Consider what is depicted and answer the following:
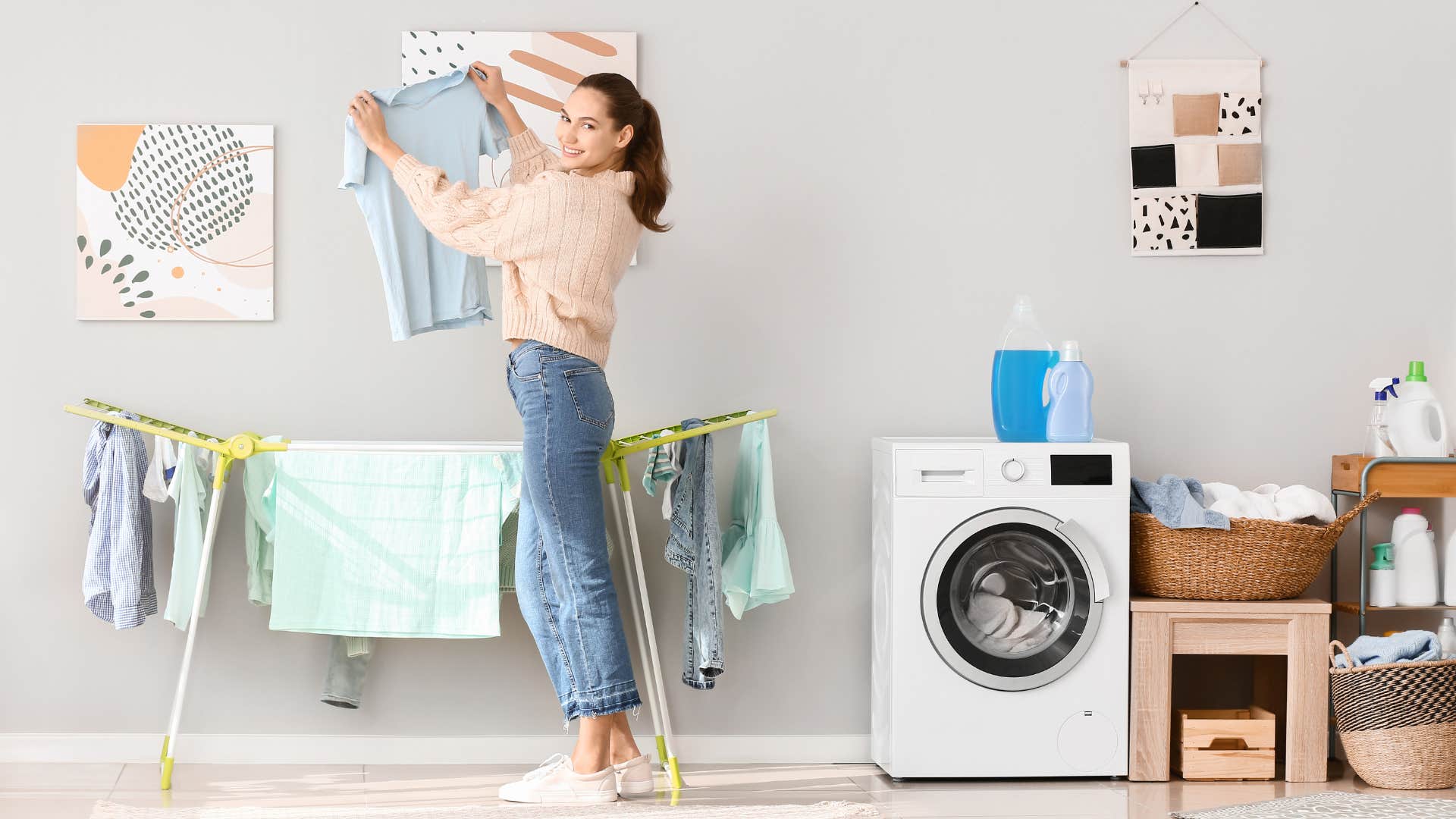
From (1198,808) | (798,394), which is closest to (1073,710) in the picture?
(1198,808)

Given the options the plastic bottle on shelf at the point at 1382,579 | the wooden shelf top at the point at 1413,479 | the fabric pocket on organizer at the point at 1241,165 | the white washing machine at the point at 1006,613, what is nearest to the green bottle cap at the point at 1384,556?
the plastic bottle on shelf at the point at 1382,579

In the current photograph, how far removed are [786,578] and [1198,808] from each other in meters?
0.98

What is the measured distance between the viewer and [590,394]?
246 centimetres

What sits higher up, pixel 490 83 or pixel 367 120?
pixel 490 83

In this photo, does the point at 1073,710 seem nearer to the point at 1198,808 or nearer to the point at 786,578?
the point at 1198,808

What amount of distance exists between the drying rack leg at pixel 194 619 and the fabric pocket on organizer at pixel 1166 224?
224 centimetres

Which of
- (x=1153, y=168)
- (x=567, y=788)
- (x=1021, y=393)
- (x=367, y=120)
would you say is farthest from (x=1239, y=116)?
(x=567, y=788)

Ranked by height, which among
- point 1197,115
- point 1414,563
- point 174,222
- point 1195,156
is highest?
point 1197,115

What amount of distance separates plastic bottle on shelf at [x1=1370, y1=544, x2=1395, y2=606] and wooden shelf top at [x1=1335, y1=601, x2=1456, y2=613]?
13mm

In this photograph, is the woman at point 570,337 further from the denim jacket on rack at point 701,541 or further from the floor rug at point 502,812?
the denim jacket on rack at point 701,541

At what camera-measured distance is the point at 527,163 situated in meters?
2.68

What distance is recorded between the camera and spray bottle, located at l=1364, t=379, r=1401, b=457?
3012 millimetres

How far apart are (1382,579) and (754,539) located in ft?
5.04

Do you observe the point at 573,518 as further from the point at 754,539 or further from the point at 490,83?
the point at 490,83
